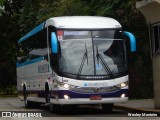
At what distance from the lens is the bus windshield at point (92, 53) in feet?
57.7

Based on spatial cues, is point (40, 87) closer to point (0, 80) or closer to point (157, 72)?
point (157, 72)

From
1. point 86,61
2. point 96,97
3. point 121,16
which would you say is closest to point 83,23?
point 86,61

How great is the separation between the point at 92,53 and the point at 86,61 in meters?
0.39

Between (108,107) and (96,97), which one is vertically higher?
(96,97)

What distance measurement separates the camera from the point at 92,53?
1778 centimetres

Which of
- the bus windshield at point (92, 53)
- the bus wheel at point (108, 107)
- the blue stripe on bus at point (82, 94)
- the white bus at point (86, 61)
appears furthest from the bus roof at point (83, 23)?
the bus wheel at point (108, 107)

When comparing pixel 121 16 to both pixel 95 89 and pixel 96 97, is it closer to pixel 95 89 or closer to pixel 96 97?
pixel 95 89

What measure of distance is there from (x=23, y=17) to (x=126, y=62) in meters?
19.7

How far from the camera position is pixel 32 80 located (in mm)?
22969

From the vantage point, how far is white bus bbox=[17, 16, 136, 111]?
57.2 feet

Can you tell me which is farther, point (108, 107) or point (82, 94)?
point (108, 107)

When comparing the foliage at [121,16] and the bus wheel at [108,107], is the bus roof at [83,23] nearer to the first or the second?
the foliage at [121,16]

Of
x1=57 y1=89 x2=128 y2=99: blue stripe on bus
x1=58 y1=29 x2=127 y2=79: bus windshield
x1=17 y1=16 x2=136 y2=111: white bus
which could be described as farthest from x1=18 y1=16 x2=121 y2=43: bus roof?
x1=57 y1=89 x2=128 y2=99: blue stripe on bus

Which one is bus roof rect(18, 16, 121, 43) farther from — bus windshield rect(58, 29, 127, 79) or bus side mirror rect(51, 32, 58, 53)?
bus side mirror rect(51, 32, 58, 53)
